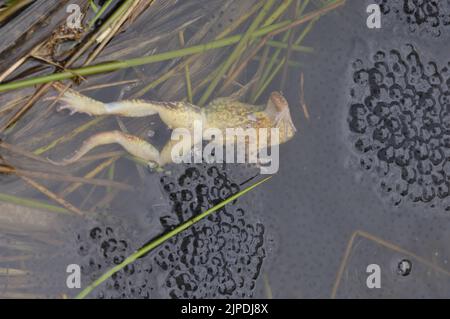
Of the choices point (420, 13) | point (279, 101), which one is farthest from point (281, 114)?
point (420, 13)

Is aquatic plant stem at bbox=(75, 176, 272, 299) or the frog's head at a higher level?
the frog's head

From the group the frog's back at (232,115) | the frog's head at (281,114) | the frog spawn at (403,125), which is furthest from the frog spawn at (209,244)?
the frog spawn at (403,125)

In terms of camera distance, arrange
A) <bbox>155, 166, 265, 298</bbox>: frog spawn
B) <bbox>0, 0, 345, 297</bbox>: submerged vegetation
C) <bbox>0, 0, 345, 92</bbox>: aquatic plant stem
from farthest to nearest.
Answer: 1. <bbox>155, 166, 265, 298</bbox>: frog spawn
2. <bbox>0, 0, 345, 297</bbox>: submerged vegetation
3. <bbox>0, 0, 345, 92</bbox>: aquatic plant stem

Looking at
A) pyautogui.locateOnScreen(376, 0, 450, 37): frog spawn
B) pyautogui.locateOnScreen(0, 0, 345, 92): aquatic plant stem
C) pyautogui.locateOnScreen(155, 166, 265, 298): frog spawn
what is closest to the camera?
pyautogui.locateOnScreen(0, 0, 345, 92): aquatic plant stem

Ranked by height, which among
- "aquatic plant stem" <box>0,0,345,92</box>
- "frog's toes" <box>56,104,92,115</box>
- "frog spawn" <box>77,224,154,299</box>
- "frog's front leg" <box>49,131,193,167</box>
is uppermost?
"aquatic plant stem" <box>0,0,345,92</box>

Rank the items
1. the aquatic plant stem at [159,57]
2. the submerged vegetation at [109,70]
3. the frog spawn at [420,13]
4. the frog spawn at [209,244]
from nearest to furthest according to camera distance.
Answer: the aquatic plant stem at [159,57]
the submerged vegetation at [109,70]
the frog spawn at [209,244]
the frog spawn at [420,13]

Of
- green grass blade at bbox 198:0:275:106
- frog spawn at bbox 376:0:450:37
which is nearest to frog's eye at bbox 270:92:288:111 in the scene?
green grass blade at bbox 198:0:275:106

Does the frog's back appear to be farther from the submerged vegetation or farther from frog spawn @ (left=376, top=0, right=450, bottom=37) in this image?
frog spawn @ (left=376, top=0, right=450, bottom=37)

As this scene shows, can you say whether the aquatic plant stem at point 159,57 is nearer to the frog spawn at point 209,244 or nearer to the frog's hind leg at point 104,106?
the frog's hind leg at point 104,106
